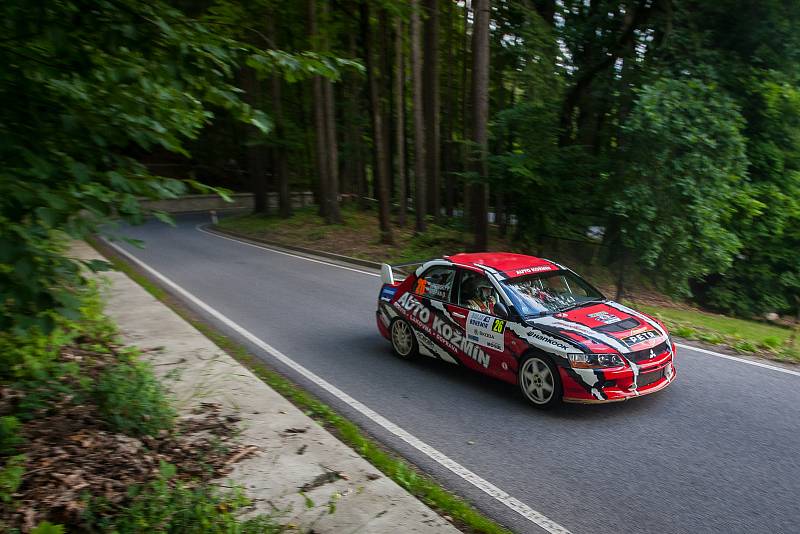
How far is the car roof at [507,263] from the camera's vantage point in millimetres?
7637

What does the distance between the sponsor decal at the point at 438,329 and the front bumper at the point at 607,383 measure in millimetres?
1167

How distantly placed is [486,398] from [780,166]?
13887 millimetres

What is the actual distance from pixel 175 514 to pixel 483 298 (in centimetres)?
437

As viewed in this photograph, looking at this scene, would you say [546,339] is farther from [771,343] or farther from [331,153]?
[331,153]

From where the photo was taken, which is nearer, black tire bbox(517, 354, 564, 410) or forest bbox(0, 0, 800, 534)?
forest bbox(0, 0, 800, 534)

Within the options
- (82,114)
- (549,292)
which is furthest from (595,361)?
(82,114)

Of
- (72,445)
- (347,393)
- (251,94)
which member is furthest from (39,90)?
(251,94)

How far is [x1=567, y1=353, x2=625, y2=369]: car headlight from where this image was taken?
620 cm

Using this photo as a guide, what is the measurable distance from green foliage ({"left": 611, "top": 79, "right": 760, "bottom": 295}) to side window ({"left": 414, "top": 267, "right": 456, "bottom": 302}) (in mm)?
7773

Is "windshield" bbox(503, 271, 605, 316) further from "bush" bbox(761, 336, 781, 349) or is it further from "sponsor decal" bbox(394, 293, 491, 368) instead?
"bush" bbox(761, 336, 781, 349)

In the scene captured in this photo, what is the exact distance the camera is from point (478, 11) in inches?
624

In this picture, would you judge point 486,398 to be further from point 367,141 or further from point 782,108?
point 367,141

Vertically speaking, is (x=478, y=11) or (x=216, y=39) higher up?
(x=478, y=11)

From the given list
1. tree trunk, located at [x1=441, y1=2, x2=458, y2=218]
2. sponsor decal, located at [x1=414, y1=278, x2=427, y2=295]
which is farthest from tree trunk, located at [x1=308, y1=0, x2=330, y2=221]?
sponsor decal, located at [x1=414, y1=278, x2=427, y2=295]
